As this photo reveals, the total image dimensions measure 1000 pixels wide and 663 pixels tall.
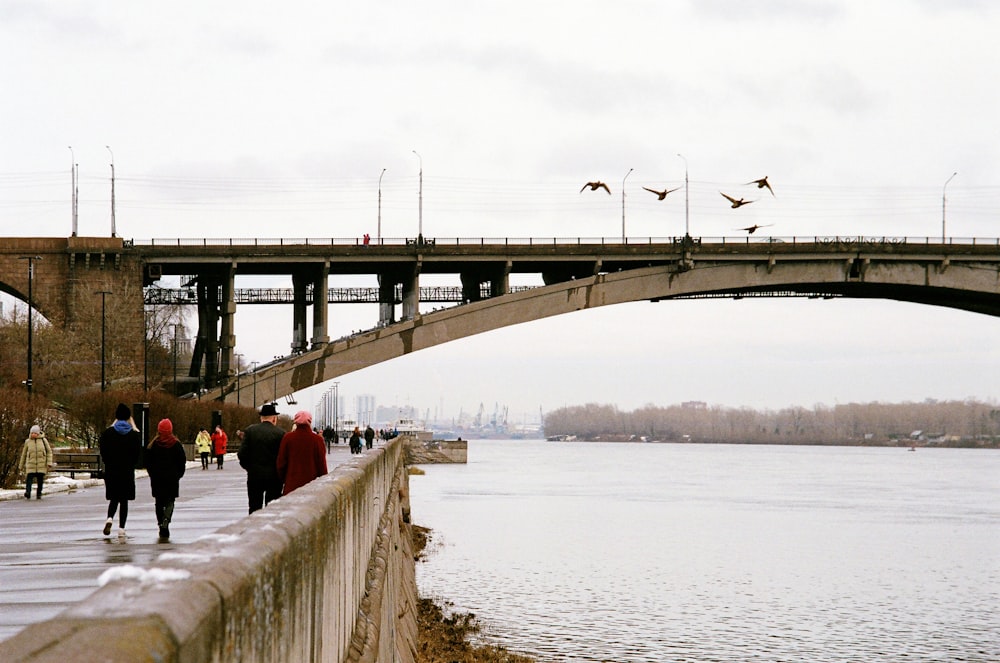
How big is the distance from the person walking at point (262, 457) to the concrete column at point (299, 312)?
66.8 metres

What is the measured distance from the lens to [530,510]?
69438 mm

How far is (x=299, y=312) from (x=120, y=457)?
66662mm

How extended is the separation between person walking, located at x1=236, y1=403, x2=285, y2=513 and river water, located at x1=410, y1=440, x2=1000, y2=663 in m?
12.1

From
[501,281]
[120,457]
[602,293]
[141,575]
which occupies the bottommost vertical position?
[120,457]

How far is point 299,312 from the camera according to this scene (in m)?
84.1

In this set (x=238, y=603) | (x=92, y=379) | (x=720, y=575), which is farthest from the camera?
(x=92, y=379)

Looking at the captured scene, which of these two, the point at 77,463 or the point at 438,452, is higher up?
the point at 77,463

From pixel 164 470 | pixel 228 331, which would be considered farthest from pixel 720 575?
pixel 228 331

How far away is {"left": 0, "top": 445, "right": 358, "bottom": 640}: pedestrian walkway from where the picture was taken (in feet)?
37.9

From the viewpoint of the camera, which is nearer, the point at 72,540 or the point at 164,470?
the point at 72,540

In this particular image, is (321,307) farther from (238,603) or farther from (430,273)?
(238,603)

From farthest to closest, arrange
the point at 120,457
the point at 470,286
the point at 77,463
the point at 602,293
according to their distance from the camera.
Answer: the point at 470,286 → the point at 602,293 → the point at 77,463 → the point at 120,457

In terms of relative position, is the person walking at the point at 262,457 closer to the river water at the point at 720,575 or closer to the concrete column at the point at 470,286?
the river water at the point at 720,575

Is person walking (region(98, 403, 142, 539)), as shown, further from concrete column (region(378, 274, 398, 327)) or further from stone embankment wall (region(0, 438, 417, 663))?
concrete column (region(378, 274, 398, 327))
